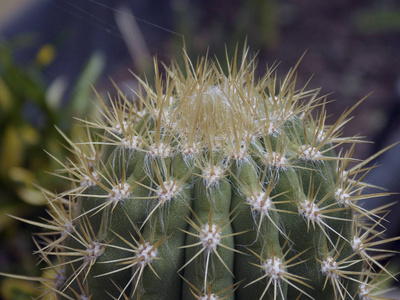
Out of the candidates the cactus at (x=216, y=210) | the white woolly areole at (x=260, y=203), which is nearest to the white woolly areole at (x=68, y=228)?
the cactus at (x=216, y=210)

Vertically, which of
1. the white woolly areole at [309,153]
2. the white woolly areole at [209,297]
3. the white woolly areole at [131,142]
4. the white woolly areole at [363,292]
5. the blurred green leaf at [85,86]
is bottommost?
the blurred green leaf at [85,86]

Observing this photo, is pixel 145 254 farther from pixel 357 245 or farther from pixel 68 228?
pixel 357 245

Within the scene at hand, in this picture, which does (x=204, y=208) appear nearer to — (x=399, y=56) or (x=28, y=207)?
(x=28, y=207)

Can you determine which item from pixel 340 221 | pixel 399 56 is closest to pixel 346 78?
pixel 399 56

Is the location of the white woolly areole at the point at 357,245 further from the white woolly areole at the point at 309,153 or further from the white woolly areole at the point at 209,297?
the white woolly areole at the point at 209,297

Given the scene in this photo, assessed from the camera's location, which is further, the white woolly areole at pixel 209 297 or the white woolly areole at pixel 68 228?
the white woolly areole at pixel 68 228

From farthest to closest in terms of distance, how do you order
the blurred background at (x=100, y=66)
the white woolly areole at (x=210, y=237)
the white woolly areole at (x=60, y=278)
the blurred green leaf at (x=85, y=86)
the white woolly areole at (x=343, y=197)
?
the blurred green leaf at (x=85, y=86) → the blurred background at (x=100, y=66) → the white woolly areole at (x=60, y=278) → the white woolly areole at (x=343, y=197) → the white woolly areole at (x=210, y=237)

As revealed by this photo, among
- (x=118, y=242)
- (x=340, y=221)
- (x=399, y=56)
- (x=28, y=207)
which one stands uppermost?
(x=399, y=56)
